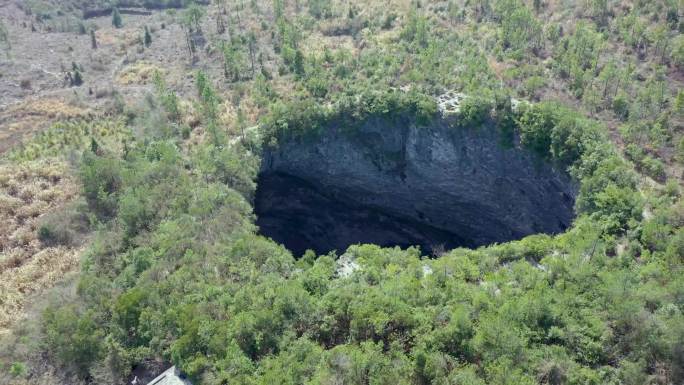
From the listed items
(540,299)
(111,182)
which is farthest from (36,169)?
(540,299)

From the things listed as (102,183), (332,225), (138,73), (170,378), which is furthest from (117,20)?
(170,378)

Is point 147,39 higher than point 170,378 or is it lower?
higher

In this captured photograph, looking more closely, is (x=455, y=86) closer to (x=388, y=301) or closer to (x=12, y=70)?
(x=388, y=301)

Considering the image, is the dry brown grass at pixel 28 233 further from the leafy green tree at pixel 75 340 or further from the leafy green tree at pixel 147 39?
the leafy green tree at pixel 147 39

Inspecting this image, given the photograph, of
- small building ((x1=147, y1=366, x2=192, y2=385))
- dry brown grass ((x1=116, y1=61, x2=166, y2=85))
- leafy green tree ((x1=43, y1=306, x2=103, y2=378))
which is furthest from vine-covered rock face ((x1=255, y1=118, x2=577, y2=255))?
dry brown grass ((x1=116, y1=61, x2=166, y2=85))

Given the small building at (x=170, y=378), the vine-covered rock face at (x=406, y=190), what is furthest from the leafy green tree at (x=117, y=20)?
the small building at (x=170, y=378)

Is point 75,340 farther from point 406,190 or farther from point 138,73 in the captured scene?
point 138,73

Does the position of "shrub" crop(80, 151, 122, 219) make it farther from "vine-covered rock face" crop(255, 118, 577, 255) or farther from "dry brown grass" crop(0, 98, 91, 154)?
Answer: "dry brown grass" crop(0, 98, 91, 154)
